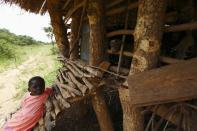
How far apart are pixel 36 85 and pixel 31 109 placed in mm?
358

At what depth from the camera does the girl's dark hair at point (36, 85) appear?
5.37 meters

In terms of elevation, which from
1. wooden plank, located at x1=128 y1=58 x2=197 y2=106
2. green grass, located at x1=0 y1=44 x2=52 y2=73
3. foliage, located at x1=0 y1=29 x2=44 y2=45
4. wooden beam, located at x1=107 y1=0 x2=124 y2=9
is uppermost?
wooden beam, located at x1=107 y1=0 x2=124 y2=9

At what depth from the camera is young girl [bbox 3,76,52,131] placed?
17.5ft

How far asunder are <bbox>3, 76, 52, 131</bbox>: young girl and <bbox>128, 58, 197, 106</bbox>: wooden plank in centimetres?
231

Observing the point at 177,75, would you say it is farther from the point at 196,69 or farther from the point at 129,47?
the point at 129,47

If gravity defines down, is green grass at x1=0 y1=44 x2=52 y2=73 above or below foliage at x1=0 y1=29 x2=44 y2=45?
below

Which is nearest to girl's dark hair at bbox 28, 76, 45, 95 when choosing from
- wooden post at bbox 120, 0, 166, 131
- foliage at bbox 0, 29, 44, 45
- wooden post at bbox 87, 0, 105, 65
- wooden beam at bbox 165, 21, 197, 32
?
wooden post at bbox 87, 0, 105, 65

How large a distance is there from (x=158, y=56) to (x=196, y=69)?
0.67 meters

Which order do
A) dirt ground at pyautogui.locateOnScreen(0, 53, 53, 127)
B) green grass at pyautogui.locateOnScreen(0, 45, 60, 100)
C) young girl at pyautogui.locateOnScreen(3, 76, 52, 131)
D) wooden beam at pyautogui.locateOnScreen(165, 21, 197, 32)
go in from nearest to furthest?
1. wooden beam at pyautogui.locateOnScreen(165, 21, 197, 32)
2. young girl at pyautogui.locateOnScreen(3, 76, 52, 131)
3. dirt ground at pyautogui.locateOnScreen(0, 53, 53, 127)
4. green grass at pyautogui.locateOnScreen(0, 45, 60, 100)

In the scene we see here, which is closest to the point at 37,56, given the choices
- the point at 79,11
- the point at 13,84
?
the point at 13,84

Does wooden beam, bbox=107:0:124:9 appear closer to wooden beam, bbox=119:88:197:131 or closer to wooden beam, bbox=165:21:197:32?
wooden beam, bbox=165:21:197:32

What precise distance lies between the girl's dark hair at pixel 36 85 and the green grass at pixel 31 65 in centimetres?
681

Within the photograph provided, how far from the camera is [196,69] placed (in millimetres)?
2994

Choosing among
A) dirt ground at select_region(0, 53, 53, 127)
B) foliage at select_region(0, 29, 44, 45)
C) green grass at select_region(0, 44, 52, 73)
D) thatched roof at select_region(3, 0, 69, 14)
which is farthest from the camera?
foliage at select_region(0, 29, 44, 45)
